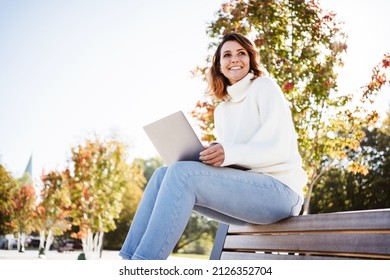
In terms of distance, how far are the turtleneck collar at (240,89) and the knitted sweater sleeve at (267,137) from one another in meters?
0.12

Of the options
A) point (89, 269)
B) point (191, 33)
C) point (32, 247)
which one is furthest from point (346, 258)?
point (32, 247)

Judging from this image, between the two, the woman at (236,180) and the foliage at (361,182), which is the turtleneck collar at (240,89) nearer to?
the woman at (236,180)

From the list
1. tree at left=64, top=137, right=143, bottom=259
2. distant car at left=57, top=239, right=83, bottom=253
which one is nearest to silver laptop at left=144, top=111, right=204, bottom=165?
tree at left=64, top=137, right=143, bottom=259

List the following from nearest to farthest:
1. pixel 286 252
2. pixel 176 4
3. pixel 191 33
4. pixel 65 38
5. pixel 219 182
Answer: pixel 219 182 < pixel 286 252 < pixel 176 4 < pixel 191 33 < pixel 65 38

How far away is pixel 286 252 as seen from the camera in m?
1.91

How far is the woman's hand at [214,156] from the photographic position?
5.97 feet

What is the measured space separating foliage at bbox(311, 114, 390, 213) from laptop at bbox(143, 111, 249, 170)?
18.9m

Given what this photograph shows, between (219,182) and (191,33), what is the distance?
1393cm

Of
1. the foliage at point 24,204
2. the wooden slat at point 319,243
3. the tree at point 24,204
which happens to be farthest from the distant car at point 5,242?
the wooden slat at point 319,243

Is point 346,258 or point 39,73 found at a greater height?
point 39,73

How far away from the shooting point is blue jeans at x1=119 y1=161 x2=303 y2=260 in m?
1.65

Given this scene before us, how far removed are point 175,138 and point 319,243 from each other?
0.74 metres

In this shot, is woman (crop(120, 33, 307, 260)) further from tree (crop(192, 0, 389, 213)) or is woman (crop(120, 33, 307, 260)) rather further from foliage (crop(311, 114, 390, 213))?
foliage (crop(311, 114, 390, 213))

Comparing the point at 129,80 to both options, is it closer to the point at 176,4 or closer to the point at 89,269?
the point at 176,4
